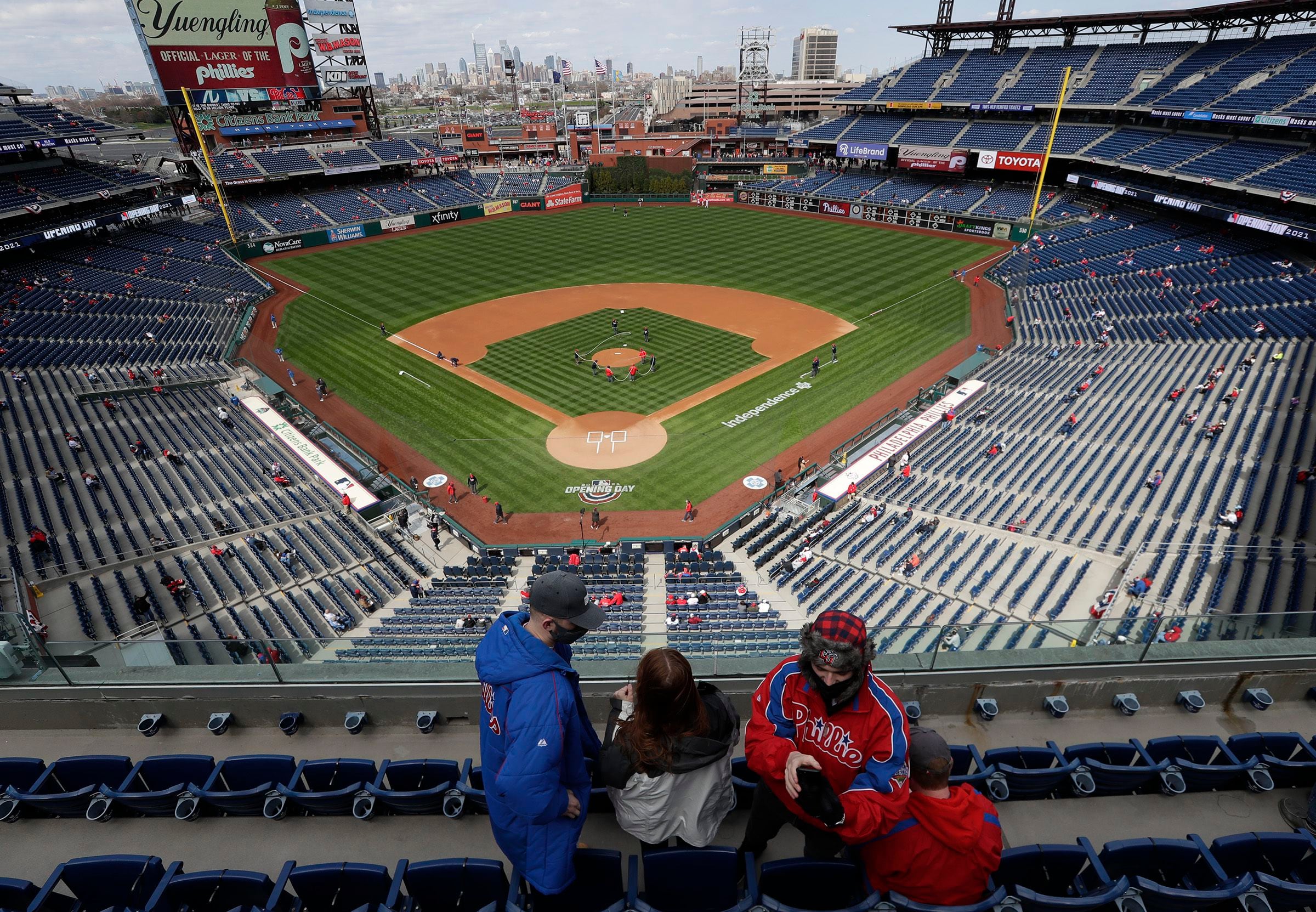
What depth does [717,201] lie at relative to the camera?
7606 cm

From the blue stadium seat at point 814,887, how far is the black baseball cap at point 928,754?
864mm

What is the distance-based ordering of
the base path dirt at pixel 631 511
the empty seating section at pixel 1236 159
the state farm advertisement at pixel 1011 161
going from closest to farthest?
the base path dirt at pixel 631 511
the empty seating section at pixel 1236 159
the state farm advertisement at pixel 1011 161

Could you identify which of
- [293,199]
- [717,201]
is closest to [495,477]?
[293,199]

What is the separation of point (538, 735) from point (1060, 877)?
3844mm

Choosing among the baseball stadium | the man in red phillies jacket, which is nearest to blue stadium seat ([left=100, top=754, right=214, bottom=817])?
the baseball stadium

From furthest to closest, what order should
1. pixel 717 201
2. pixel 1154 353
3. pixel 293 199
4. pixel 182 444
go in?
pixel 717 201, pixel 293 199, pixel 1154 353, pixel 182 444

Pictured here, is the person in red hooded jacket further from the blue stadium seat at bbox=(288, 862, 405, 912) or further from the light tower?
the light tower

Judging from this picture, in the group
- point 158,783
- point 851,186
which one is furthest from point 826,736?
point 851,186

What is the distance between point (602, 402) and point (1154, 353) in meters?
26.1

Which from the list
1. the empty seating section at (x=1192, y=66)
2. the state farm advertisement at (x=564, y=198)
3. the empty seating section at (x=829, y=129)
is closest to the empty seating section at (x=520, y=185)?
the state farm advertisement at (x=564, y=198)

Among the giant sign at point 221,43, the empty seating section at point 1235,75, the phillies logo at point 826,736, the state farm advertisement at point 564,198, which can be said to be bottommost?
the state farm advertisement at point 564,198

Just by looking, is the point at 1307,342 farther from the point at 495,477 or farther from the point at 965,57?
the point at 965,57

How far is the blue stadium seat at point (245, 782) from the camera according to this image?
504cm

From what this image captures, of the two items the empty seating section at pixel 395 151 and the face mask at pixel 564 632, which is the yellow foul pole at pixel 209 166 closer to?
the empty seating section at pixel 395 151
